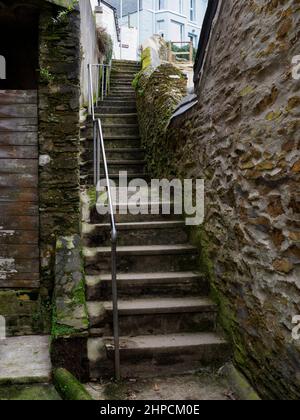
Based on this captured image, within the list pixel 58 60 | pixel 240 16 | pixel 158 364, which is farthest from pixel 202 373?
pixel 58 60

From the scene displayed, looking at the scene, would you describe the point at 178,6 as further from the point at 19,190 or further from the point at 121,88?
the point at 19,190

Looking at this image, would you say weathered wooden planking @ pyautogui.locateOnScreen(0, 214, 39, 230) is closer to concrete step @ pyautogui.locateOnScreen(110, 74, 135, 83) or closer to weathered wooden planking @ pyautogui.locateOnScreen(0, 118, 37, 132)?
weathered wooden planking @ pyautogui.locateOnScreen(0, 118, 37, 132)

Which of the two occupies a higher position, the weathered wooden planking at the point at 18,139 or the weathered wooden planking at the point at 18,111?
the weathered wooden planking at the point at 18,111

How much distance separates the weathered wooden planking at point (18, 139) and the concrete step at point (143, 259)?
3.88ft

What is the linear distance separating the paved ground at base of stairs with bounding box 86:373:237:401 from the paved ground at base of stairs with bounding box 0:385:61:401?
0.28 m

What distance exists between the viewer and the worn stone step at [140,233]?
4.34m

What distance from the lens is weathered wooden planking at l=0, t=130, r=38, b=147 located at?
3963 millimetres

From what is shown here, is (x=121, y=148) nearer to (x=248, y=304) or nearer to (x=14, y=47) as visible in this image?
(x=14, y=47)

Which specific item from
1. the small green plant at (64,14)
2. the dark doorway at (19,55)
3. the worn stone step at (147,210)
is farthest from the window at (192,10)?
the small green plant at (64,14)

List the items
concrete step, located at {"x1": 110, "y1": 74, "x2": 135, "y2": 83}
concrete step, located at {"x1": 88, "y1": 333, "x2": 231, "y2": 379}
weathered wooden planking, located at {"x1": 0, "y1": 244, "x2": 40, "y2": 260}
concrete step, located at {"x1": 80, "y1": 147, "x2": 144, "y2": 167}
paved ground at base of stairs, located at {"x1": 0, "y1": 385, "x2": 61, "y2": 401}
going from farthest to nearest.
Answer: concrete step, located at {"x1": 110, "y1": 74, "x2": 135, "y2": 83}
concrete step, located at {"x1": 80, "y1": 147, "x2": 144, "y2": 167}
weathered wooden planking, located at {"x1": 0, "y1": 244, "x2": 40, "y2": 260}
concrete step, located at {"x1": 88, "y1": 333, "x2": 231, "y2": 379}
paved ground at base of stairs, located at {"x1": 0, "y1": 385, "x2": 61, "y2": 401}

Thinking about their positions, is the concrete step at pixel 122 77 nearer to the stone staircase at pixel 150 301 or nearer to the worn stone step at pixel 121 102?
the worn stone step at pixel 121 102

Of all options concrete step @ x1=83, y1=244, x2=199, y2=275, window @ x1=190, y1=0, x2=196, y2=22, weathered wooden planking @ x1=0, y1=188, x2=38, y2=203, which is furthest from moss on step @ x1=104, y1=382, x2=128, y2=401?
window @ x1=190, y1=0, x2=196, y2=22

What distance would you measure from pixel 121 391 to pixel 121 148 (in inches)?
190

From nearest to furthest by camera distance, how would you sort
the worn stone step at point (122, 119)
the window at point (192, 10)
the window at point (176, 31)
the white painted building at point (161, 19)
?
the worn stone step at point (122, 119) → the white painted building at point (161, 19) → the window at point (176, 31) → the window at point (192, 10)
